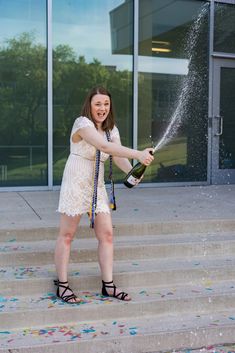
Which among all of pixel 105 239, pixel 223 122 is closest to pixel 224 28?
pixel 223 122

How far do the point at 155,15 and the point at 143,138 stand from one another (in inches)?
82.1

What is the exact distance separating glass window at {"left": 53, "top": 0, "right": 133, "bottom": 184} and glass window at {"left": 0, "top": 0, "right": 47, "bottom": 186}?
0.76ft

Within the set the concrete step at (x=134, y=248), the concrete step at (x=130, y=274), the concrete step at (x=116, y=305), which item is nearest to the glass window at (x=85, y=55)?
the concrete step at (x=134, y=248)

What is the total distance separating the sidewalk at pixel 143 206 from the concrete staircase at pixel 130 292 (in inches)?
12.1

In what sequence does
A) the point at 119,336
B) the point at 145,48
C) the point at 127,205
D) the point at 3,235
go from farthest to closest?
1. the point at 145,48
2. the point at 127,205
3. the point at 3,235
4. the point at 119,336

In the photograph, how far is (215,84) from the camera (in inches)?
359

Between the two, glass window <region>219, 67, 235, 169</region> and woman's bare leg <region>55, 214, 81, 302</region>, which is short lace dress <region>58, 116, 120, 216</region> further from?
glass window <region>219, 67, 235, 169</region>

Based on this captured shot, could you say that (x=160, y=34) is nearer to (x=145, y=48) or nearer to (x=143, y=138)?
(x=145, y=48)

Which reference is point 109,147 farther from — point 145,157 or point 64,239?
point 64,239

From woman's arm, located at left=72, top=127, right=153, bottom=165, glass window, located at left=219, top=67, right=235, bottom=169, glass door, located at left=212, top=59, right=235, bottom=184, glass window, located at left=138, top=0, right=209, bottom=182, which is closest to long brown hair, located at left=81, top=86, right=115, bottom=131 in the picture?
woman's arm, located at left=72, top=127, right=153, bottom=165

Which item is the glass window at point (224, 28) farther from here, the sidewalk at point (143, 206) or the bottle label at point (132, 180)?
the bottle label at point (132, 180)

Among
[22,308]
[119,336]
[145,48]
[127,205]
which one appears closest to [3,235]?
[22,308]

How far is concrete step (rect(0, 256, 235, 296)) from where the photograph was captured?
4191mm

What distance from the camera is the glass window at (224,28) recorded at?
9.12m
